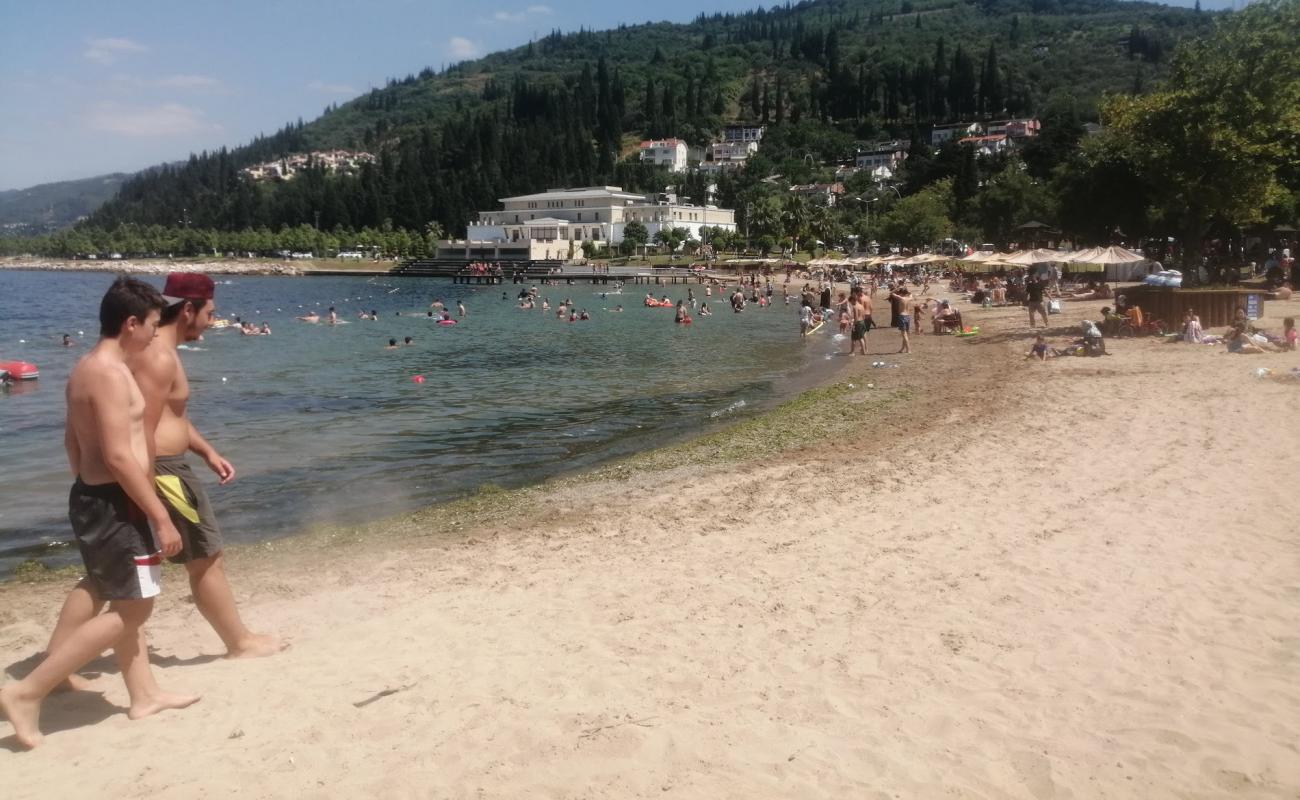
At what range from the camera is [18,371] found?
870 inches

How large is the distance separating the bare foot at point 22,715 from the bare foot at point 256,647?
1.11m

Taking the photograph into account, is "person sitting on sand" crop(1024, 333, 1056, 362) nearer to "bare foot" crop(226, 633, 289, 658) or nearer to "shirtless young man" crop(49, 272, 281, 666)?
"bare foot" crop(226, 633, 289, 658)

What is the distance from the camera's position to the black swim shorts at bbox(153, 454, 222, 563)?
175 inches

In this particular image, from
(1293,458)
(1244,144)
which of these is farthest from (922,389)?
(1244,144)

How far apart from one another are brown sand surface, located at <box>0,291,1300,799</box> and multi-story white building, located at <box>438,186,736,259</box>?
381ft

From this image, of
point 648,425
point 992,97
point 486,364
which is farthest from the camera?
point 992,97

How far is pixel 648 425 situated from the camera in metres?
15.0

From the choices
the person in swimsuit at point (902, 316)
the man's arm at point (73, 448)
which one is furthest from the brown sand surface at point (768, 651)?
the person in swimsuit at point (902, 316)

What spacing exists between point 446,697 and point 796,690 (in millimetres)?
1761

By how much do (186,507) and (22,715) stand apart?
3.66 feet

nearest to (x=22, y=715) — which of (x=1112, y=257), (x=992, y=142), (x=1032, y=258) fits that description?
(x=1112, y=257)

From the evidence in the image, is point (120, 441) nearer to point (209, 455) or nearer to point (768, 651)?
point (209, 455)

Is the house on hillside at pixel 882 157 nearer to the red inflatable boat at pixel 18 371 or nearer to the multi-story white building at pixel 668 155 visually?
the multi-story white building at pixel 668 155

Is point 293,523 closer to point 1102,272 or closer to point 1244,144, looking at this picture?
point 1244,144
